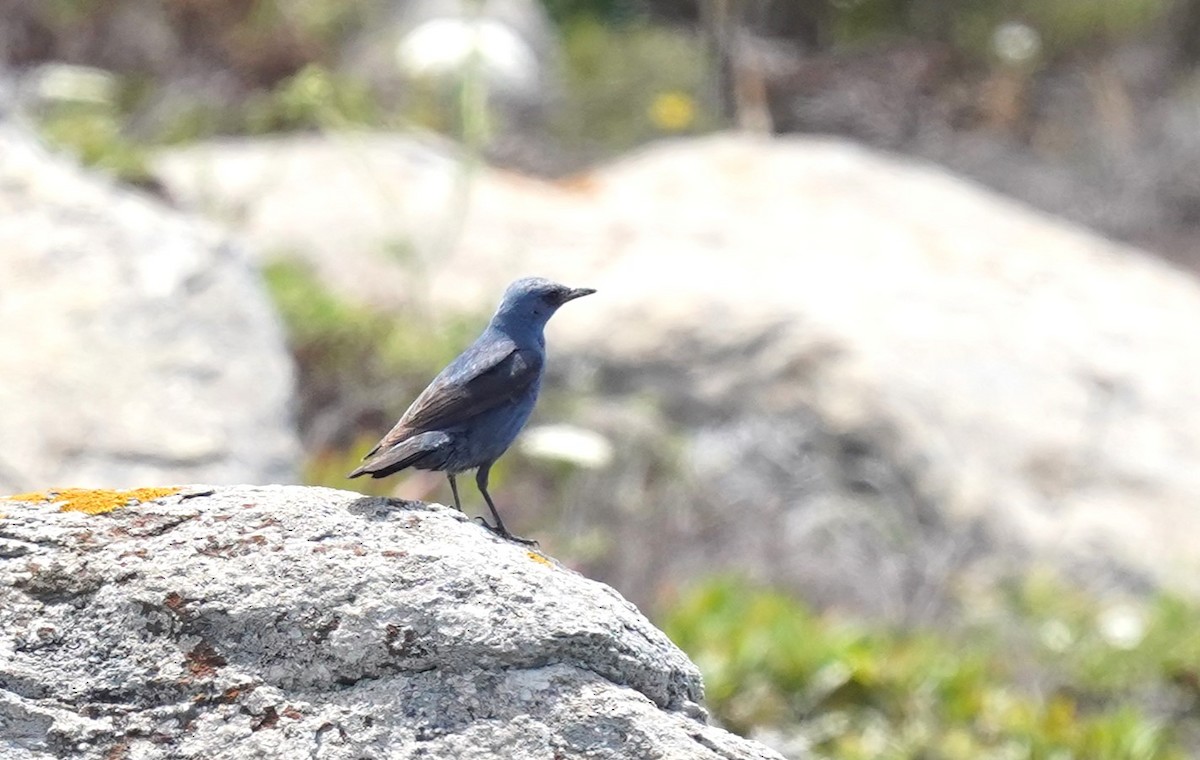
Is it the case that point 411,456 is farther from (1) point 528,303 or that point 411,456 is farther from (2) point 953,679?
(2) point 953,679

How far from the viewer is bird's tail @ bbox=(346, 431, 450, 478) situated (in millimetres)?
3576

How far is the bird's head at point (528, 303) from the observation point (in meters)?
4.07

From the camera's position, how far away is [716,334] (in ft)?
31.8

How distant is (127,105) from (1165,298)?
8.67 m

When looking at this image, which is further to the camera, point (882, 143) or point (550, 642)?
point (882, 143)

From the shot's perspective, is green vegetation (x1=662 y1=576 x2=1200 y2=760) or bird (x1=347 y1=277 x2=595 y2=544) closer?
bird (x1=347 y1=277 x2=595 y2=544)

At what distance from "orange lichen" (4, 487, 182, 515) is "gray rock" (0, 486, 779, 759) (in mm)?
63

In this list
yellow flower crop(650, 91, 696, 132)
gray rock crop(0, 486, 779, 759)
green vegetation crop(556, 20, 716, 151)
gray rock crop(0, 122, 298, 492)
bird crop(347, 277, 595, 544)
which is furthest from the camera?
green vegetation crop(556, 20, 716, 151)

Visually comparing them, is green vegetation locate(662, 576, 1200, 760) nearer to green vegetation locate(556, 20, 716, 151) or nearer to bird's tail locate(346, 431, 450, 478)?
bird's tail locate(346, 431, 450, 478)

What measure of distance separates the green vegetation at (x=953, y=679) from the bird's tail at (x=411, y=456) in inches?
154

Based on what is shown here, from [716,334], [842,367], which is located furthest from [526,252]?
[842,367]

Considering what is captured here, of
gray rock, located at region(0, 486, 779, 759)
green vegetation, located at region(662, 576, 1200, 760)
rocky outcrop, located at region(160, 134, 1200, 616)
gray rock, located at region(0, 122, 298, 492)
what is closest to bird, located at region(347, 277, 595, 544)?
gray rock, located at region(0, 486, 779, 759)

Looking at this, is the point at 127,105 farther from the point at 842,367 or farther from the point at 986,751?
the point at 986,751

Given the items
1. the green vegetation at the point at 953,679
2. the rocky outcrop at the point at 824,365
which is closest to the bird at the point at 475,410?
the green vegetation at the point at 953,679
